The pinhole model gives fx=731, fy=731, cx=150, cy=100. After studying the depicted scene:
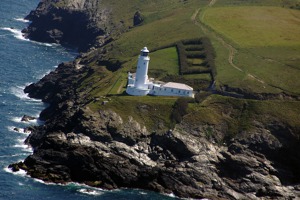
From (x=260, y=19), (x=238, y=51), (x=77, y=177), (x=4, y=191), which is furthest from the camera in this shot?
(x=260, y=19)

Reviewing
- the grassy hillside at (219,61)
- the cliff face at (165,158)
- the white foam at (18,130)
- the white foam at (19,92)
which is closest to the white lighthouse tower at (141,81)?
the grassy hillside at (219,61)

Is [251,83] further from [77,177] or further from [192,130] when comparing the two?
[77,177]

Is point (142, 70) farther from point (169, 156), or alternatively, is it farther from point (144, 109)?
point (169, 156)

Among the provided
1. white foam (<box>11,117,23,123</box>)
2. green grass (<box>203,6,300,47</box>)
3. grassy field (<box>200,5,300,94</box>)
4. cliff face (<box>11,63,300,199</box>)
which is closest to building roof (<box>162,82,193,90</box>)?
grassy field (<box>200,5,300,94</box>)

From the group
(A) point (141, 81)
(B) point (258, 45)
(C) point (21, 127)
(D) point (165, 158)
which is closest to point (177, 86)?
(A) point (141, 81)

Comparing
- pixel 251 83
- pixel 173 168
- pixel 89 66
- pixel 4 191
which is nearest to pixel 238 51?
pixel 251 83

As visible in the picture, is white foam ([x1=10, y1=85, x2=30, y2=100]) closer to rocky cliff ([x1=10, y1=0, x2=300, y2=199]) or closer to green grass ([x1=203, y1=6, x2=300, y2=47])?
rocky cliff ([x1=10, y1=0, x2=300, y2=199])
